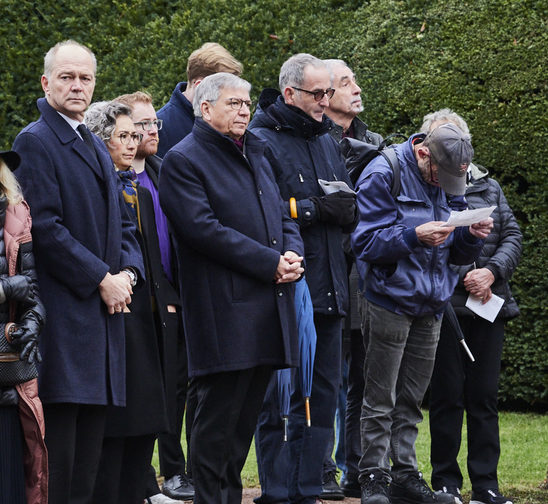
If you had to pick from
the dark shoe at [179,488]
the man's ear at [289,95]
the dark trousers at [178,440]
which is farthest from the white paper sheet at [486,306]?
the dark shoe at [179,488]

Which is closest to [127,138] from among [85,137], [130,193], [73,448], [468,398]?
[130,193]

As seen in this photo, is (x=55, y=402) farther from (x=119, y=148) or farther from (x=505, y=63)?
(x=505, y=63)

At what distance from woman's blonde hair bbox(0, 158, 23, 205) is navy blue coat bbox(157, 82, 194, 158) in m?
2.41

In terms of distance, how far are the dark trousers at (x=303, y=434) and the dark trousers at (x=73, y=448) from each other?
58.9 inches

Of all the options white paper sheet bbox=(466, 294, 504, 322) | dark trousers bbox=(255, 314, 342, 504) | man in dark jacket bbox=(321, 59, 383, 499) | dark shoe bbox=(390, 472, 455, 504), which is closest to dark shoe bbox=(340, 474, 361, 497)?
man in dark jacket bbox=(321, 59, 383, 499)

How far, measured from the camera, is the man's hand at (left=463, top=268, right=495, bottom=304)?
6602 mm

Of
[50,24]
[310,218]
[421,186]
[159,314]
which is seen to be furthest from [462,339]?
[50,24]

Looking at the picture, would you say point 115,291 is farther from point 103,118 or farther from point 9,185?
point 103,118

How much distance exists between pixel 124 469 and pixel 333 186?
192 centimetres

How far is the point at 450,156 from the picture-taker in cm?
609

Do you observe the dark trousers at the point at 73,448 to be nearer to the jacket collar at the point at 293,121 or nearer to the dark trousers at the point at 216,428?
the dark trousers at the point at 216,428

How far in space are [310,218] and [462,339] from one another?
56.4 inches

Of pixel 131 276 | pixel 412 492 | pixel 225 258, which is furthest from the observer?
pixel 412 492

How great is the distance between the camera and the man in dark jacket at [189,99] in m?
6.70
